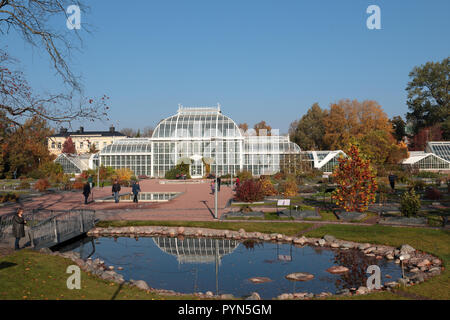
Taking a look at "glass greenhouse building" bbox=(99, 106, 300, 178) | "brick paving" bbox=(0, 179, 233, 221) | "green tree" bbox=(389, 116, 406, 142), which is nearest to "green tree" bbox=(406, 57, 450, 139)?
"green tree" bbox=(389, 116, 406, 142)

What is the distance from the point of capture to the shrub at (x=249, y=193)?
26.5 metres

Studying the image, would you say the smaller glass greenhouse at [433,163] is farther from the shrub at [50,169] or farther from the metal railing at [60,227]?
the metal railing at [60,227]

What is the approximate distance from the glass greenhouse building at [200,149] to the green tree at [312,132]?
85.3 ft

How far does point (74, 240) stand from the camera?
719 inches

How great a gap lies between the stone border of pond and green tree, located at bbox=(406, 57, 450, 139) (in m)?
69.6

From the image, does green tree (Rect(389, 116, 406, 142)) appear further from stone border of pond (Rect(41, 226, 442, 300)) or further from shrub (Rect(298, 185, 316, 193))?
stone border of pond (Rect(41, 226, 442, 300))

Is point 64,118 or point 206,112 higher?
point 206,112

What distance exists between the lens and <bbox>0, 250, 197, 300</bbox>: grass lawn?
9.68m

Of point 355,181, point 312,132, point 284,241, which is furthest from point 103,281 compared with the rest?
point 312,132

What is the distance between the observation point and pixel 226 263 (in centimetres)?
1445

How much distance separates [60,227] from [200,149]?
37727mm

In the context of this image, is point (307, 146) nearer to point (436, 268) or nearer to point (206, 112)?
point (206, 112)
